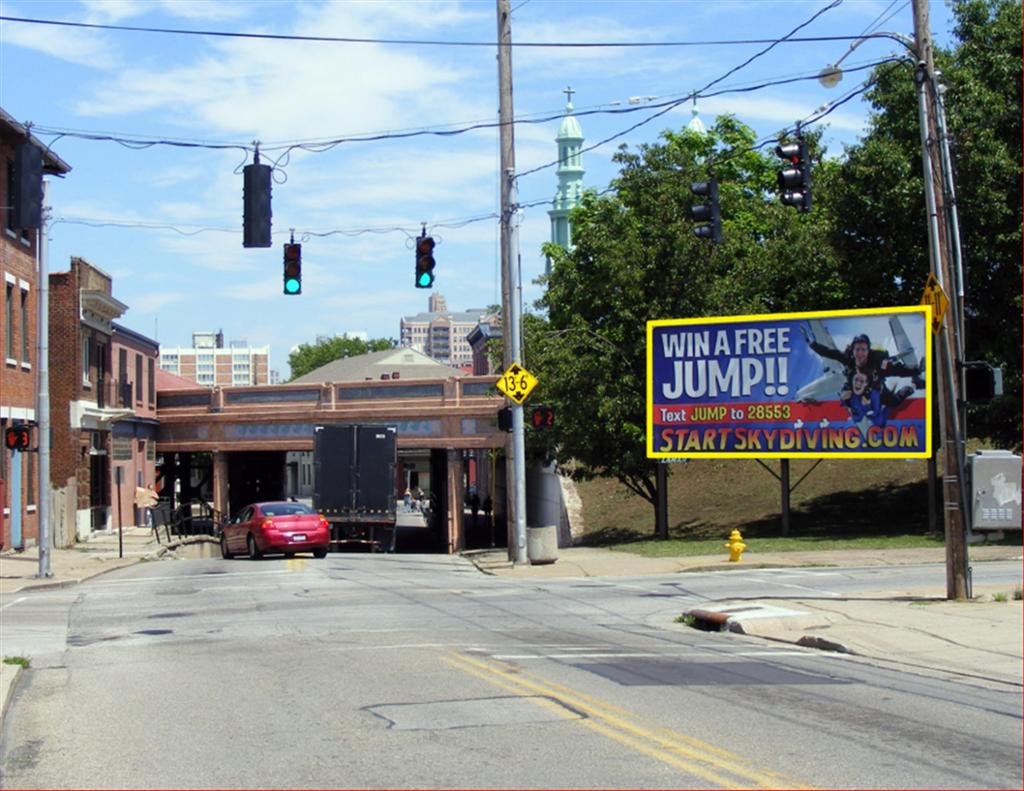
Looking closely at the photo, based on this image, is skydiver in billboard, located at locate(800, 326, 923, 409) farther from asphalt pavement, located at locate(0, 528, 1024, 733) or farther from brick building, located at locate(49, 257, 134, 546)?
brick building, located at locate(49, 257, 134, 546)

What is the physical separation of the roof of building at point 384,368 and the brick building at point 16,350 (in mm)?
44429

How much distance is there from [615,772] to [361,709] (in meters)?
2.97

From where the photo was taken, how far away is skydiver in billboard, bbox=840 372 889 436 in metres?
24.5

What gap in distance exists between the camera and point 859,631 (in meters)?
15.5

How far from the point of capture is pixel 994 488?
1708 centimetres

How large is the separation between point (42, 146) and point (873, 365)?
24381mm

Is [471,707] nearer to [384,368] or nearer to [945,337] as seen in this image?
[945,337]

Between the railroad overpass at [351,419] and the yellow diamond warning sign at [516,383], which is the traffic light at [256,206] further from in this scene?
the railroad overpass at [351,419]

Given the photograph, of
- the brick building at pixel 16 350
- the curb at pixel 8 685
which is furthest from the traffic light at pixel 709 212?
the brick building at pixel 16 350

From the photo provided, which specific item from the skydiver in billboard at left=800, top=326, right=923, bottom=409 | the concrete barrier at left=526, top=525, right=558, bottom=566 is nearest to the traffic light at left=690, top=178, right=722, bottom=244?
the skydiver in billboard at left=800, top=326, right=923, bottom=409

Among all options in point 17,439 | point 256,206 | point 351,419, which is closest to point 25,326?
point 17,439

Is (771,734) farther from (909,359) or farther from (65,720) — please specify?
(909,359)

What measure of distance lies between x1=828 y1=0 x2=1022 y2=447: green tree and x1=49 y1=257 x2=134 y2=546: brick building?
24252mm

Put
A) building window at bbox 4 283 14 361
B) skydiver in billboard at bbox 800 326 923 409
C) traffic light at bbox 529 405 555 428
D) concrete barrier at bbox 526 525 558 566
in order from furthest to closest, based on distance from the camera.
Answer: building window at bbox 4 283 14 361 < concrete barrier at bbox 526 525 558 566 < traffic light at bbox 529 405 555 428 < skydiver in billboard at bbox 800 326 923 409
